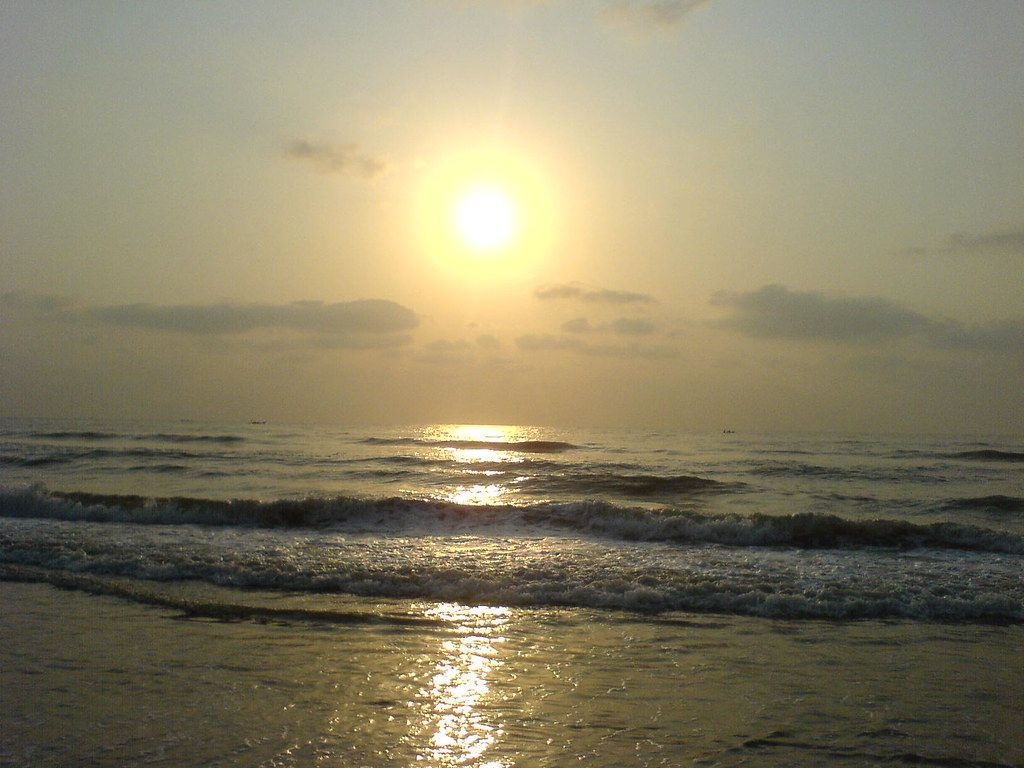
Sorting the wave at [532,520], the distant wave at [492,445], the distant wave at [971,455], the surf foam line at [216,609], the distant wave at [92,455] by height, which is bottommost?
the surf foam line at [216,609]

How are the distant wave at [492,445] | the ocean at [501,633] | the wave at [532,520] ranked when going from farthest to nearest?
1. the distant wave at [492,445]
2. the wave at [532,520]
3. the ocean at [501,633]

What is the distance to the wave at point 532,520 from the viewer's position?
19188mm

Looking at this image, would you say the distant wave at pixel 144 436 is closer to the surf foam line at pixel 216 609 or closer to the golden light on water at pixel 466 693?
the surf foam line at pixel 216 609

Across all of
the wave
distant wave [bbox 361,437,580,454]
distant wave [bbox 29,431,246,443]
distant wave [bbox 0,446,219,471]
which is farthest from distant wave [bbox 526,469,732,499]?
distant wave [bbox 29,431,246,443]

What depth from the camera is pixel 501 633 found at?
10.5 metres

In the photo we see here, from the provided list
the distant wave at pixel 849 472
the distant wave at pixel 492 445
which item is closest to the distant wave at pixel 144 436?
the distant wave at pixel 492 445

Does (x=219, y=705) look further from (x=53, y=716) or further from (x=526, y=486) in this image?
(x=526, y=486)

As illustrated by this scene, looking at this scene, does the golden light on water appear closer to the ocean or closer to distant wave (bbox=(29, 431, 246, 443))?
the ocean

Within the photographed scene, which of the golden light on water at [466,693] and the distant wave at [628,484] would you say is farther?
the distant wave at [628,484]

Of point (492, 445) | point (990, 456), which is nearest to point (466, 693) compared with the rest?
point (990, 456)

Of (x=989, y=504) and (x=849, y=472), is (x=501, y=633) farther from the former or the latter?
(x=849, y=472)

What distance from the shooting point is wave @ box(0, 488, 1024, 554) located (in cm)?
1919

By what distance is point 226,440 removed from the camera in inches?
1993

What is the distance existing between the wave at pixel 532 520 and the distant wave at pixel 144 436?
2678 cm
